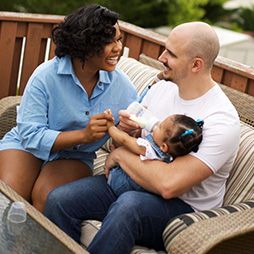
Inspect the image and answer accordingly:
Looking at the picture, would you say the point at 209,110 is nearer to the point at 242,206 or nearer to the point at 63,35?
the point at 242,206

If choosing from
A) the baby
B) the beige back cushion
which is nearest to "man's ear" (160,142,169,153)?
the baby

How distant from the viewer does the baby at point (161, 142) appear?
2844 mm

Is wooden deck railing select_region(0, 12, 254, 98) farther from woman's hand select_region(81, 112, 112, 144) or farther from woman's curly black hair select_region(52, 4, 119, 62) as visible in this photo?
woman's hand select_region(81, 112, 112, 144)

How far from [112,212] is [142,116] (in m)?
0.49

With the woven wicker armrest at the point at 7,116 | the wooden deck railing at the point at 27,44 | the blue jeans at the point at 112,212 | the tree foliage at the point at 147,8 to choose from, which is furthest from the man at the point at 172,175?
the tree foliage at the point at 147,8

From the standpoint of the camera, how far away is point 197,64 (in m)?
3.01

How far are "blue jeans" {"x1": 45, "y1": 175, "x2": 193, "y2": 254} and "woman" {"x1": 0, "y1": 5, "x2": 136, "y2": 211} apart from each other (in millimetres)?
172

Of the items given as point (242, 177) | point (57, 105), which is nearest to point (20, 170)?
point (57, 105)

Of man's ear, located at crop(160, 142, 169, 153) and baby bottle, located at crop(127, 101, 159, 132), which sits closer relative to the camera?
man's ear, located at crop(160, 142, 169, 153)

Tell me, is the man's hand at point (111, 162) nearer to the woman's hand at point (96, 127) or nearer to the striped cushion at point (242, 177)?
the woman's hand at point (96, 127)

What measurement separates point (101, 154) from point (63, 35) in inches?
31.4

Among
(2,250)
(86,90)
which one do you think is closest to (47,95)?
(86,90)

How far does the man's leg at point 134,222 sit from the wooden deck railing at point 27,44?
64.6 inches

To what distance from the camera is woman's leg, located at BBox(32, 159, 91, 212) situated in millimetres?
3244
